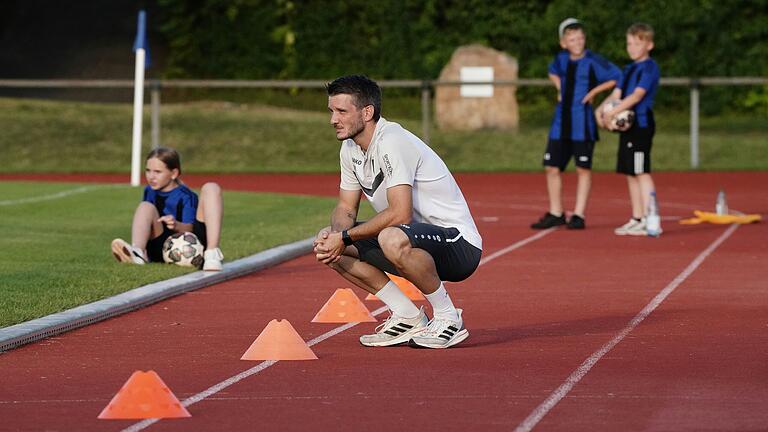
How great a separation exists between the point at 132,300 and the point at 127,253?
219 cm

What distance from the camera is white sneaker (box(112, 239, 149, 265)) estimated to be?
13.9m

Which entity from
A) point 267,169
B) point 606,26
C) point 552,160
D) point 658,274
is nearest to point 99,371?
point 658,274

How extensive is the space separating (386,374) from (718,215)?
1141cm

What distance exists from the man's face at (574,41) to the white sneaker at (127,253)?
259 inches

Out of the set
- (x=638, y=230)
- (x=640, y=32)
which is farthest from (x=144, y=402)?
(x=640, y=32)

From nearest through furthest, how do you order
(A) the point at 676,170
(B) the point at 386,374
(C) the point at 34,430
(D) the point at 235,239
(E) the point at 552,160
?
(C) the point at 34,430, (B) the point at 386,374, (D) the point at 235,239, (E) the point at 552,160, (A) the point at 676,170

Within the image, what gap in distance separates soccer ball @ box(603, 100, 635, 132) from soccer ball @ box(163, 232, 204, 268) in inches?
229

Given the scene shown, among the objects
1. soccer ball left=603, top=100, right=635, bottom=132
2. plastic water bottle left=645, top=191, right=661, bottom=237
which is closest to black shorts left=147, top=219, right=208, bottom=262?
plastic water bottle left=645, top=191, right=661, bottom=237

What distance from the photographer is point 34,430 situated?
736 centimetres

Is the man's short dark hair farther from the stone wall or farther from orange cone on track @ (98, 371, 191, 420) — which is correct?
the stone wall

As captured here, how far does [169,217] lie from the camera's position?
1390cm

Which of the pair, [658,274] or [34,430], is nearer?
[34,430]

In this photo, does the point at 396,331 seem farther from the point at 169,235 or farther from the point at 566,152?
the point at 566,152

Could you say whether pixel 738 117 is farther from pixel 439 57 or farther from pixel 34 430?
pixel 34 430
